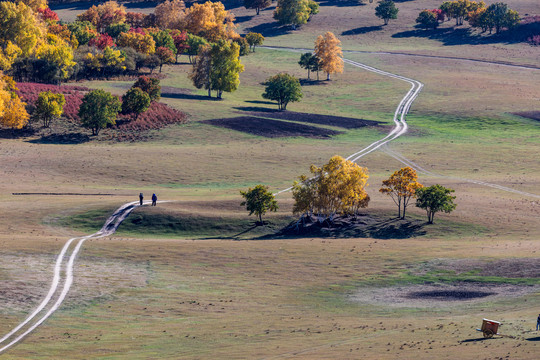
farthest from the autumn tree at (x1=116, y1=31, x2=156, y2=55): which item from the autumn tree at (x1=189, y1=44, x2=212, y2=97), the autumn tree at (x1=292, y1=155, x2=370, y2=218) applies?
the autumn tree at (x1=292, y1=155, x2=370, y2=218)

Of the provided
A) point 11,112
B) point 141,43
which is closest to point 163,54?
point 141,43

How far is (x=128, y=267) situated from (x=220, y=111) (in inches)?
3515

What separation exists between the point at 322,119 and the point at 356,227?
2781 inches

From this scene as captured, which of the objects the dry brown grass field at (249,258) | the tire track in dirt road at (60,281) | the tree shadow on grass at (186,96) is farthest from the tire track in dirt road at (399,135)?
the tree shadow on grass at (186,96)

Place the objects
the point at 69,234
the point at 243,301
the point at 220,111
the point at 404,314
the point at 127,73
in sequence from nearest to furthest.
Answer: the point at 404,314, the point at 243,301, the point at 69,234, the point at 220,111, the point at 127,73

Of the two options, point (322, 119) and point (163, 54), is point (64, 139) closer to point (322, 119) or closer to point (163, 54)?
point (322, 119)

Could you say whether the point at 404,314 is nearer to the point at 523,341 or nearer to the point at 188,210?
the point at 523,341

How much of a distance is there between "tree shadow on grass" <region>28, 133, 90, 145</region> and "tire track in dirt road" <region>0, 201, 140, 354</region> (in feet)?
149

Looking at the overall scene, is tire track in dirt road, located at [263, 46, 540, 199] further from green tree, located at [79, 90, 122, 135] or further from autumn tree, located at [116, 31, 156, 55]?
autumn tree, located at [116, 31, 156, 55]

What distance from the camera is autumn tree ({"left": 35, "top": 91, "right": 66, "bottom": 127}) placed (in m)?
131

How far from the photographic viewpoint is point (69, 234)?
261 feet

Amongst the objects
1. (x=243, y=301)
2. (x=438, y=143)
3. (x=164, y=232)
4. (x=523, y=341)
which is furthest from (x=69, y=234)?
(x=438, y=143)

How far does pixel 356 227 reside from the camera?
8581 centimetres

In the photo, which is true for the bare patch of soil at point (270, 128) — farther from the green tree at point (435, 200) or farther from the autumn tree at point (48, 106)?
the green tree at point (435, 200)
